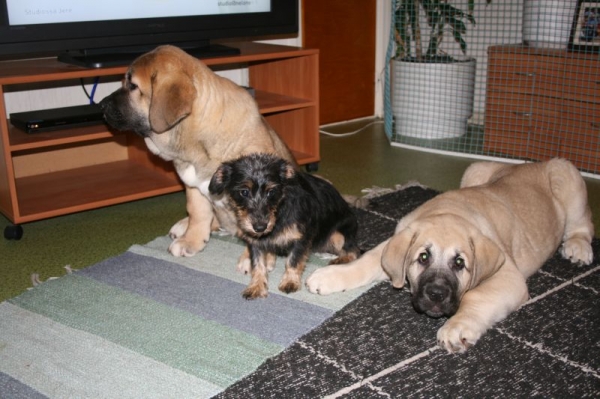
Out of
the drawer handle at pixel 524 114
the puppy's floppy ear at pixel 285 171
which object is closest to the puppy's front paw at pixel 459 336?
the puppy's floppy ear at pixel 285 171

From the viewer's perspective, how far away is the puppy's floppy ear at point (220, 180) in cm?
308

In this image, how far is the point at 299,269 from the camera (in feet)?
10.7

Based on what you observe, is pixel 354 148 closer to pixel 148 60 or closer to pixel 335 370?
pixel 148 60

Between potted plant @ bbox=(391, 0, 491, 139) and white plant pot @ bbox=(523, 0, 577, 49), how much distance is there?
26.8 inches

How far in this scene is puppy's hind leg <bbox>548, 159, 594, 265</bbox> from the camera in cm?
356

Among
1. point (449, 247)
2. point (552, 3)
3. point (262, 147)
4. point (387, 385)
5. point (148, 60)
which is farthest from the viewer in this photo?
point (552, 3)

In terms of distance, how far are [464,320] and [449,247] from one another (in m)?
0.31

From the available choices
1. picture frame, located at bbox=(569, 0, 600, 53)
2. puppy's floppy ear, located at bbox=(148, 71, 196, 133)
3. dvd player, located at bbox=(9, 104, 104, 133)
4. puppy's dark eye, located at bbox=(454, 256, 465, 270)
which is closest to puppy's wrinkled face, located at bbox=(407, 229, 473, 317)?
puppy's dark eye, located at bbox=(454, 256, 465, 270)

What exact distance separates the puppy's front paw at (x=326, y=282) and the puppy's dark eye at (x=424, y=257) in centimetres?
56

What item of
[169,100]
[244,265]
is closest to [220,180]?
[169,100]

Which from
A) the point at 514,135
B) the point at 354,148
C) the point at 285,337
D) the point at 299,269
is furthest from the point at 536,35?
the point at 285,337

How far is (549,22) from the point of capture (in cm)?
549

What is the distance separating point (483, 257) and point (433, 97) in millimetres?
3855

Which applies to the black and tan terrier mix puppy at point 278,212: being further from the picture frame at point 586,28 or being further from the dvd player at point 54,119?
the picture frame at point 586,28
